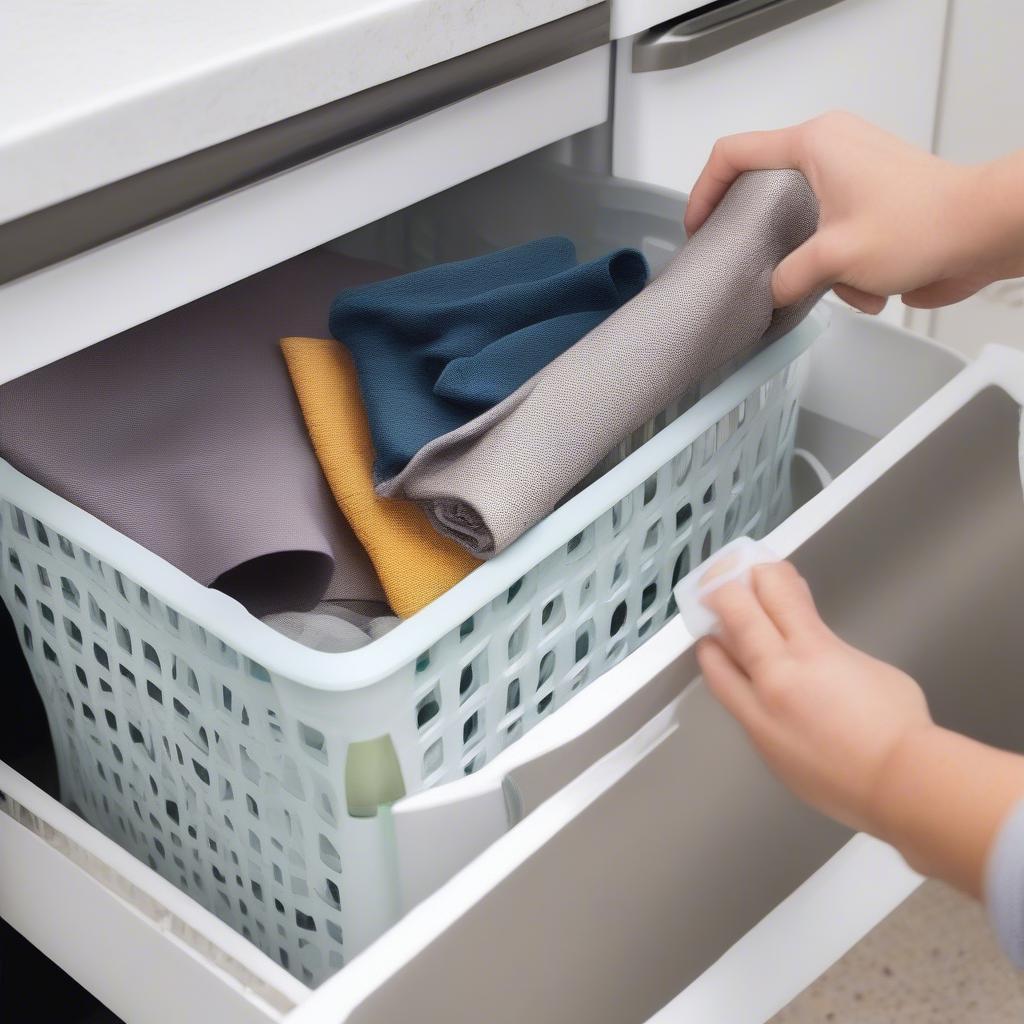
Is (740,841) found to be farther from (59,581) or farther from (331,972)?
(59,581)

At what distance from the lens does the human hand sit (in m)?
0.45

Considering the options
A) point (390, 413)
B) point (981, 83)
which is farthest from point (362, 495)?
point (981, 83)

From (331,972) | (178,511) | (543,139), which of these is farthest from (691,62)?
(331,972)

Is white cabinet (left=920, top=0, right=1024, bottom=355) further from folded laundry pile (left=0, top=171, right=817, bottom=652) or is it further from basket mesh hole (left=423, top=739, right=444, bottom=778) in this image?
basket mesh hole (left=423, top=739, right=444, bottom=778)

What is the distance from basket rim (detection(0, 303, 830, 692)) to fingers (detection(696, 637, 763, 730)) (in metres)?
0.08

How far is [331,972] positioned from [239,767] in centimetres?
11

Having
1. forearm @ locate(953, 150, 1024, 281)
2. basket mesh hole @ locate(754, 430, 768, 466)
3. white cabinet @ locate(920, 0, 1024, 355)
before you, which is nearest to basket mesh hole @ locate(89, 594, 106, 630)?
basket mesh hole @ locate(754, 430, 768, 466)

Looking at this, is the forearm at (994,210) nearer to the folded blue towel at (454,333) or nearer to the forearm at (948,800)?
the folded blue towel at (454,333)

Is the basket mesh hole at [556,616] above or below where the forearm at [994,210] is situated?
below

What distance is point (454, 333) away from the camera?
0.61 metres

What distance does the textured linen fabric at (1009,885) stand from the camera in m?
0.40

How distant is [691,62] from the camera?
698mm

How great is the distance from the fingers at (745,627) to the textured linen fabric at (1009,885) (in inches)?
3.8

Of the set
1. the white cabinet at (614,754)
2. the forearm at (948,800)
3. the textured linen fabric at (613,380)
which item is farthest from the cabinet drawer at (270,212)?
the forearm at (948,800)
